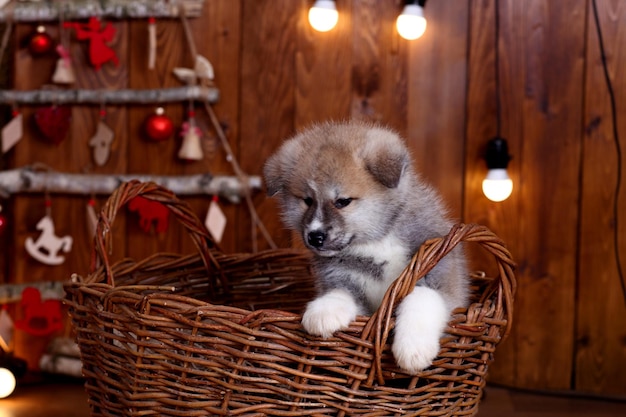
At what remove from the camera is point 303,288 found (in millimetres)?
2281

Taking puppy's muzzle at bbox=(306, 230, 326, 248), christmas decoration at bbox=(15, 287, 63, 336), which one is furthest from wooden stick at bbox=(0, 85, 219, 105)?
puppy's muzzle at bbox=(306, 230, 326, 248)

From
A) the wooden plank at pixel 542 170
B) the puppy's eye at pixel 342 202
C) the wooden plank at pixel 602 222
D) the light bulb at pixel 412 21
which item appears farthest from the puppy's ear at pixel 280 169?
the wooden plank at pixel 602 222

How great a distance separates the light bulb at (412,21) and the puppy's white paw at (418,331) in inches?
58.3

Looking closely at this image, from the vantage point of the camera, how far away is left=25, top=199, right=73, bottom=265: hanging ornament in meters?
2.93

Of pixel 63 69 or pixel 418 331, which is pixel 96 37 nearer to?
Result: pixel 63 69

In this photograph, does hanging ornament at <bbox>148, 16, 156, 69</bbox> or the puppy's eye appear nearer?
the puppy's eye

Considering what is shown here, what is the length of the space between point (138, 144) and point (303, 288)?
1.16 metres

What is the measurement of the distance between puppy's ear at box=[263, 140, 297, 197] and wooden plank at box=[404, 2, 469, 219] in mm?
1133

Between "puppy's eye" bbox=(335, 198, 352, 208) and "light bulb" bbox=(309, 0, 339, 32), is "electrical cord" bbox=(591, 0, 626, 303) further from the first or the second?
"puppy's eye" bbox=(335, 198, 352, 208)

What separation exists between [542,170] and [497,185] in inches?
10.8

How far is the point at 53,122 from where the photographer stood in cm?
291

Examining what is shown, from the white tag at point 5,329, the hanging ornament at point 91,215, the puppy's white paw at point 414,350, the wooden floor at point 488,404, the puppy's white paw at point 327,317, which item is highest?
the hanging ornament at point 91,215

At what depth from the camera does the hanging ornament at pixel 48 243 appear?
9.61ft

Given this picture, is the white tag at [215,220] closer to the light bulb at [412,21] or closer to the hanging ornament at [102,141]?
the hanging ornament at [102,141]
